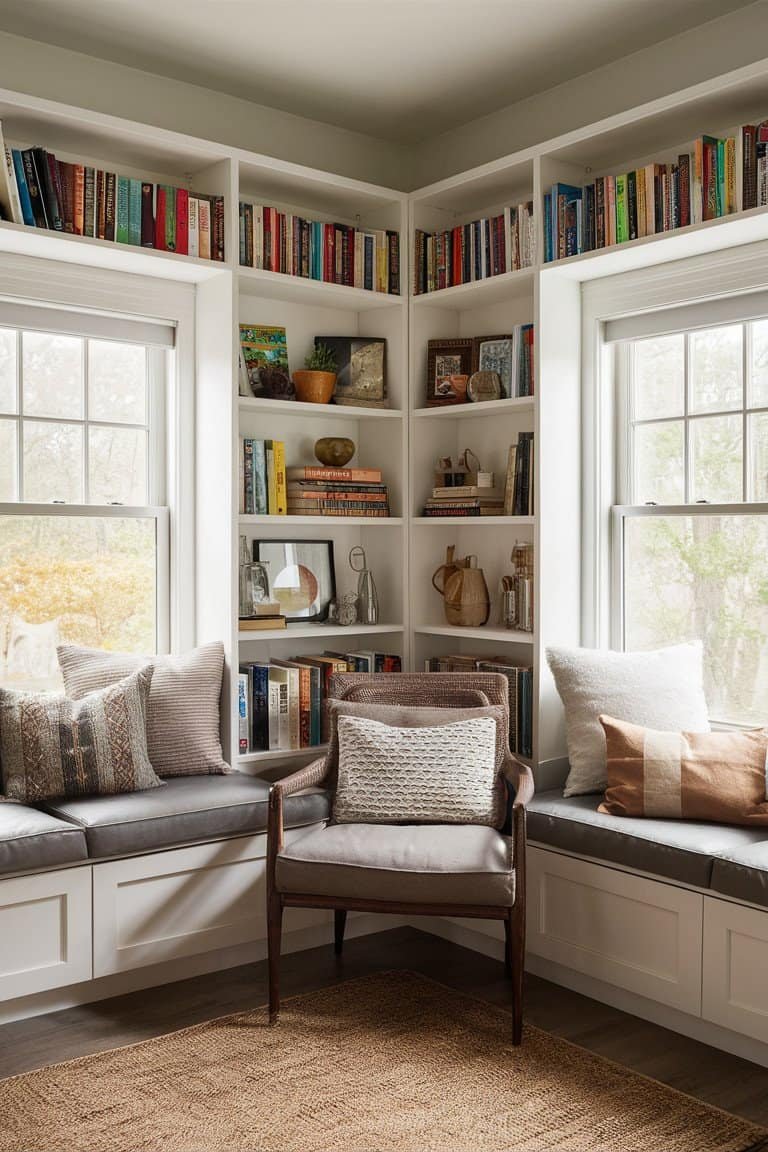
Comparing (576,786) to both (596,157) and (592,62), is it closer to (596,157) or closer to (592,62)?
(596,157)

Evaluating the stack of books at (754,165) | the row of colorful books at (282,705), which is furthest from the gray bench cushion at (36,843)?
the stack of books at (754,165)

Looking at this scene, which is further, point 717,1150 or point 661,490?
point 661,490

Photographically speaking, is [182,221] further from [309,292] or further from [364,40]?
[364,40]

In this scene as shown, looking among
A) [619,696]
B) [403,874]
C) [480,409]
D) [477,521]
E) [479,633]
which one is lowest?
[403,874]

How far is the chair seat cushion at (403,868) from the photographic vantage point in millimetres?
2711

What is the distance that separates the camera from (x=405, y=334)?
392cm

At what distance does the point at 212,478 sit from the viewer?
357cm

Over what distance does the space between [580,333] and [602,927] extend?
1.96 metres

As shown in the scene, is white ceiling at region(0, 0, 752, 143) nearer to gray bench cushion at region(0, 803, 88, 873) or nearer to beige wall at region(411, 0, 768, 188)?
beige wall at region(411, 0, 768, 188)

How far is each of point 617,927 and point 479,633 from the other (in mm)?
1142

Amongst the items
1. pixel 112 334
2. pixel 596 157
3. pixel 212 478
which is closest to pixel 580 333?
pixel 596 157

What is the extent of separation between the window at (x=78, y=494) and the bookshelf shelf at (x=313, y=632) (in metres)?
0.36

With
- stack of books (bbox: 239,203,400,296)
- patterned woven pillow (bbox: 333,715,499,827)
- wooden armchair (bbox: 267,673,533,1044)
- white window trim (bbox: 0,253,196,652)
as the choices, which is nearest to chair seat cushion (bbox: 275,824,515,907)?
wooden armchair (bbox: 267,673,533,1044)

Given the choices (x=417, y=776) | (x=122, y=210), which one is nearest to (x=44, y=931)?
(x=417, y=776)
